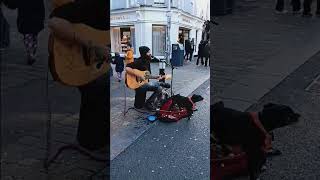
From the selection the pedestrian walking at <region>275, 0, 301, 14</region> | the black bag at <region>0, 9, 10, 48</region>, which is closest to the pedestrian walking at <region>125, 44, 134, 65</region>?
the black bag at <region>0, 9, 10, 48</region>

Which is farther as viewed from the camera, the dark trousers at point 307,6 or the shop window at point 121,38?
the dark trousers at point 307,6

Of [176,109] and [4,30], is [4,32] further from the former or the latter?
[176,109]

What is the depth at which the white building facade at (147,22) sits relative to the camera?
3.68 ft

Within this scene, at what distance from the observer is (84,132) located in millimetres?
1372

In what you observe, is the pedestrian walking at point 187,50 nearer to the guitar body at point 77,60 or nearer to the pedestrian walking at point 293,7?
the guitar body at point 77,60

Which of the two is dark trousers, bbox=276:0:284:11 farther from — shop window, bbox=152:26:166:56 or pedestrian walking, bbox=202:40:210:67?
shop window, bbox=152:26:166:56

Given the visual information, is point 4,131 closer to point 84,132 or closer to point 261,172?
point 84,132

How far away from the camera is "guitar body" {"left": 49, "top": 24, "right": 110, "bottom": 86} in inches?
44.5

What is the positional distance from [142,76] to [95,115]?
258mm

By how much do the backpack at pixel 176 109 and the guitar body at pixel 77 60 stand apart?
0.19 metres

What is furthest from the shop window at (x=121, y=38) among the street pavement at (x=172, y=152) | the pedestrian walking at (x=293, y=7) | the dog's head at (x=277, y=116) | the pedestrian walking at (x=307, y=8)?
the pedestrian walking at (x=307, y=8)

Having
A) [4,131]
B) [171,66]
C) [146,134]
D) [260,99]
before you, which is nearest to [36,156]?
[4,131]

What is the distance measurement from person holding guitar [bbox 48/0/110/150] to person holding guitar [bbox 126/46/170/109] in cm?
10

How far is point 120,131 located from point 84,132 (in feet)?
0.57
